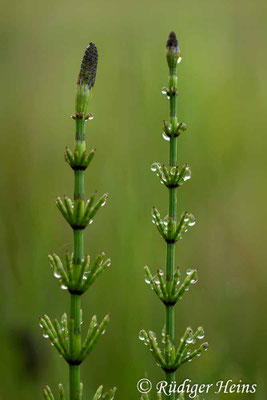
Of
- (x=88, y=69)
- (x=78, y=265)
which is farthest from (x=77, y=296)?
(x=88, y=69)

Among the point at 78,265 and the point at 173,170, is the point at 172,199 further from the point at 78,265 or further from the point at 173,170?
the point at 78,265

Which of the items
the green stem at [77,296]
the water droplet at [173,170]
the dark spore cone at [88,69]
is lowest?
the green stem at [77,296]

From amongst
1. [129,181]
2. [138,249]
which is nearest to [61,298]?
[138,249]

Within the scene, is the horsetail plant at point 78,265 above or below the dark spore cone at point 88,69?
below

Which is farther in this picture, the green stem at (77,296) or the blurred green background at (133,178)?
the blurred green background at (133,178)

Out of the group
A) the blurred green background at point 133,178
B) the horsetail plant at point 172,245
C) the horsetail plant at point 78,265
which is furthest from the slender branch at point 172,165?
the blurred green background at point 133,178

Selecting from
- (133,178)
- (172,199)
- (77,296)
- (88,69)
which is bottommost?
(77,296)

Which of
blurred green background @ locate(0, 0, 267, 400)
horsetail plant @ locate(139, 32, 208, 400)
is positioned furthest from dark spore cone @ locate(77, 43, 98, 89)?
blurred green background @ locate(0, 0, 267, 400)

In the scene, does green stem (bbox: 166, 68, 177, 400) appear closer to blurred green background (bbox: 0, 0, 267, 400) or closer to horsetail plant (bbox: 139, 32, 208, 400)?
horsetail plant (bbox: 139, 32, 208, 400)

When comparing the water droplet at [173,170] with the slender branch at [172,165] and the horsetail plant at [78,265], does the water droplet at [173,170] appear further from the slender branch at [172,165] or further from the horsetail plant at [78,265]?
the horsetail plant at [78,265]
